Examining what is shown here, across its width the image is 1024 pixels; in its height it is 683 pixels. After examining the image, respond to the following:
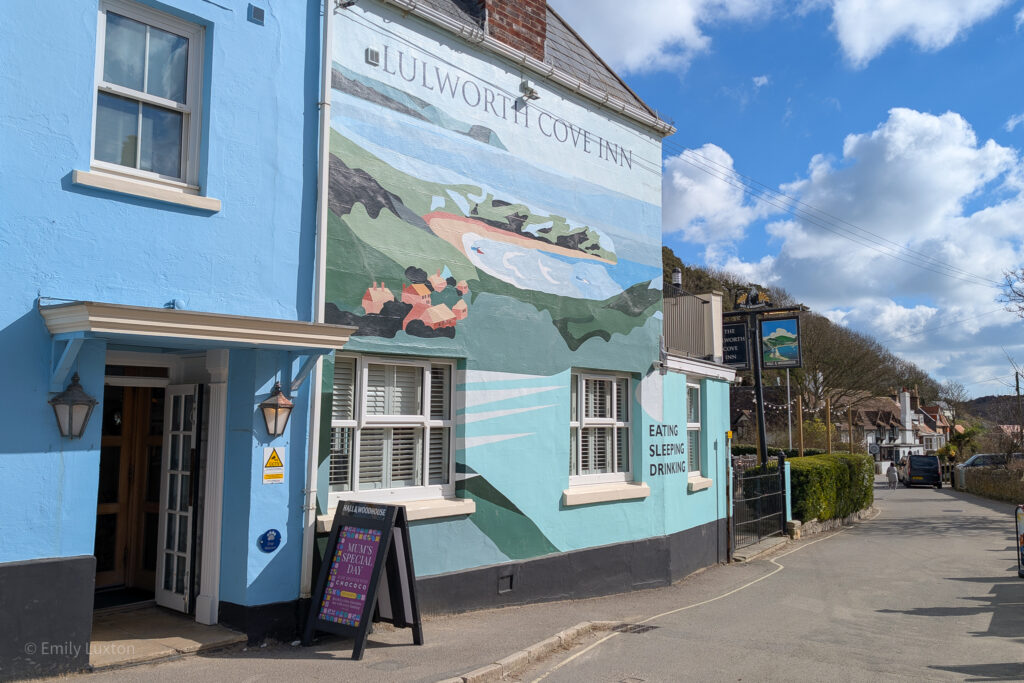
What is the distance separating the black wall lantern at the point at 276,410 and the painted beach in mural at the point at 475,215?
1.05 metres

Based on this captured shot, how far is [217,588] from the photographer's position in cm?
691

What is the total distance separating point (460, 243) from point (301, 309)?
7.77ft

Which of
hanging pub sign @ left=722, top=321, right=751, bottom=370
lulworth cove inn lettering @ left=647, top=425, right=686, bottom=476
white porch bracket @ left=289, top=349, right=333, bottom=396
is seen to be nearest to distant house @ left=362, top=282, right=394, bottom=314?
white porch bracket @ left=289, top=349, right=333, bottom=396

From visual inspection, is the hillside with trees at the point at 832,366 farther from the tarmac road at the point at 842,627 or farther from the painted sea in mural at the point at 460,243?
the painted sea in mural at the point at 460,243

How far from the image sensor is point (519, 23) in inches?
417

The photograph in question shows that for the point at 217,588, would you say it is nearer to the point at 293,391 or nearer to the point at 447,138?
the point at 293,391

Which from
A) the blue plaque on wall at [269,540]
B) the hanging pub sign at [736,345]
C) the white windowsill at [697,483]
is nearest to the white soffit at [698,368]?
the white windowsill at [697,483]

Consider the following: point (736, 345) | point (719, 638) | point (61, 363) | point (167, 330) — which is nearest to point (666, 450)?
point (719, 638)

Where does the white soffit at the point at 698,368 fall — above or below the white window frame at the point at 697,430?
above

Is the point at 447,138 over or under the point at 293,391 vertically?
over

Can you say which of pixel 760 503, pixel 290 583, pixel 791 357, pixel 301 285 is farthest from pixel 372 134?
pixel 791 357

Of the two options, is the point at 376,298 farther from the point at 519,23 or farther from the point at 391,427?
the point at 519,23

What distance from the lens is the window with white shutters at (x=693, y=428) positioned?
14102 mm

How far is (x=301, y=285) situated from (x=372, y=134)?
1920 mm
